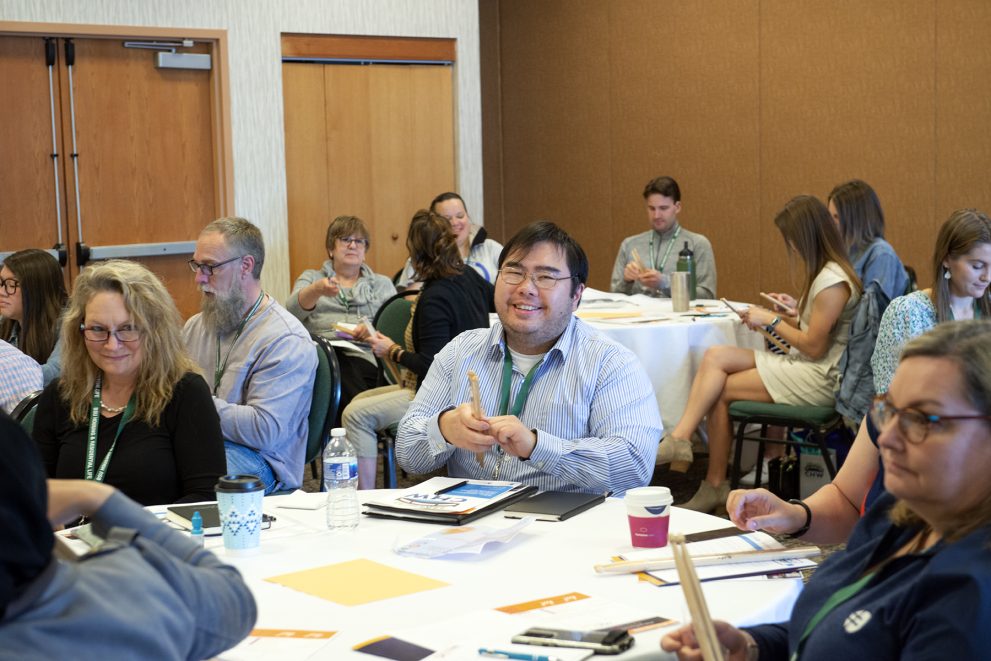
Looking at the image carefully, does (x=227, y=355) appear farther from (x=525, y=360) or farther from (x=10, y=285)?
(x=10, y=285)

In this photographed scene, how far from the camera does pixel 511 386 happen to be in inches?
120

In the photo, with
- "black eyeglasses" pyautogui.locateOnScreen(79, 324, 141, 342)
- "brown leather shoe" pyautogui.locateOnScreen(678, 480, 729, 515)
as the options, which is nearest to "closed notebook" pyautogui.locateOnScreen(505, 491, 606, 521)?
"black eyeglasses" pyautogui.locateOnScreen(79, 324, 141, 342)

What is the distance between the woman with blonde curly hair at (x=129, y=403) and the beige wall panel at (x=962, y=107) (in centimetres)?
509

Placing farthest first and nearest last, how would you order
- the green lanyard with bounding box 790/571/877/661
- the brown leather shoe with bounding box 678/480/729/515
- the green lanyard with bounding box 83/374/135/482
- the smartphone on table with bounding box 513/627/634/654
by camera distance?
1. the brown leather shoe with bounding box 678/480/729/515
2. the green lanyard with bounding box 83/374/135/482
3. the smartphone on table with bounding box 513/627/634/654
4. the green lanyard with bounding box 790/571/877/661

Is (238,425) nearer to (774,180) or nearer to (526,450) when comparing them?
(526,450)

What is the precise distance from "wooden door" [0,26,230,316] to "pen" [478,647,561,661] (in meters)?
5.93

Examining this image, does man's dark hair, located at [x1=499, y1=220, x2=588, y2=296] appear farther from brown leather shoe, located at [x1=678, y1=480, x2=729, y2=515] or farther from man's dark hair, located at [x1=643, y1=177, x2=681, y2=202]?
man's dark hair, located at [x1=643, y1=177, x2=681, y2=202]

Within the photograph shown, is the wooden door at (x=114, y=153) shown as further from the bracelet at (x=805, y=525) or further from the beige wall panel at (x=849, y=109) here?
the bracelet at (x=805, y=525)

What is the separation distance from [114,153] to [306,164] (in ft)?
4.21

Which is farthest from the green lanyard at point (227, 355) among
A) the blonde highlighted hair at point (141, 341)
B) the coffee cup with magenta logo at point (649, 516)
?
the coffee cup with magenta logo at point (649, 516)

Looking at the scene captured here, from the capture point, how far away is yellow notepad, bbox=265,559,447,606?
77.7 inches

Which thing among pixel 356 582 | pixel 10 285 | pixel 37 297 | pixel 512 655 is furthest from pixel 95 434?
pixel 10 285

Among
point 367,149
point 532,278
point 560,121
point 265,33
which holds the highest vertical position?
point 265,33

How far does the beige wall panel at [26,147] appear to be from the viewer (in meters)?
6.72
